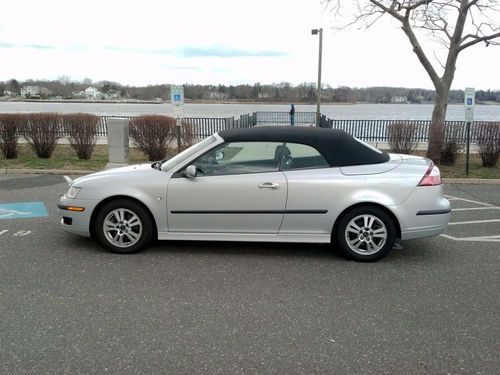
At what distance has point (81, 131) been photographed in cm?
1206

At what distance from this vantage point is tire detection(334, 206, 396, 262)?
15.0ft

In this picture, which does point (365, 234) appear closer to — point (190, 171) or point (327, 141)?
point (327, 141)

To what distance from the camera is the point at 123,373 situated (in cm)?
262

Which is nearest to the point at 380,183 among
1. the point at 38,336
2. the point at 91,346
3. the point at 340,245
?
the point at 340,245

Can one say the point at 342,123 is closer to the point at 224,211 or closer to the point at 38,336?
the point at 224,211

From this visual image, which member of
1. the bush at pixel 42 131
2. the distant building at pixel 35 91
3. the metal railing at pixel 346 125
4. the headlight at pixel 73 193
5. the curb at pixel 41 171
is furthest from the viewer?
the distant building at pixel 35 91

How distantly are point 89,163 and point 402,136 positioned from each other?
911 centimetres

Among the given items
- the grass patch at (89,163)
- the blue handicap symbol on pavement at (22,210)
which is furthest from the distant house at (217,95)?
the blue handicap symbol on pavement at (22,210)

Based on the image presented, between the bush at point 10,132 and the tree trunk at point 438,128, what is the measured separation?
11371 mm

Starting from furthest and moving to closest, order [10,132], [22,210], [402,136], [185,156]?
[402,136] < [10,132] < [22,210] < [185,156]

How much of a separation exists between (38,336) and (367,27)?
12.6 m

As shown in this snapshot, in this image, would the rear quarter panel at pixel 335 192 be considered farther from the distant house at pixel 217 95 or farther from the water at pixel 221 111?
the distant house at pixel 217 95

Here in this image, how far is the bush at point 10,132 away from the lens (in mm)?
11695

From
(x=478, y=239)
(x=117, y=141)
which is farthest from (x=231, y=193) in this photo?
(x=117, y=141)
